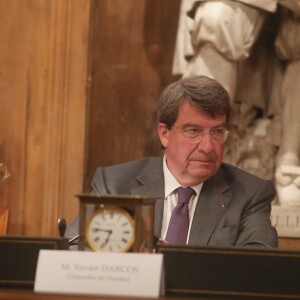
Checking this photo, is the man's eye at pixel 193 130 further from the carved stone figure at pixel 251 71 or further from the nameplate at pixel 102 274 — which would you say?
the carved stone figure at pixel 251 71

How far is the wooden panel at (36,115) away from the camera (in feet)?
11.7

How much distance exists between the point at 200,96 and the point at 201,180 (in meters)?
0.23

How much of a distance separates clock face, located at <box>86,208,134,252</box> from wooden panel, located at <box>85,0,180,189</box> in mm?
1982

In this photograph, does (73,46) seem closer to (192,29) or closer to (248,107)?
(192,29)

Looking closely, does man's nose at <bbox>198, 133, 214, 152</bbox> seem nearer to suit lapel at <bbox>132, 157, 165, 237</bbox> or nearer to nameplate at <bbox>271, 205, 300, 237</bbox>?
suit lapel at <bbox>132, 157, 165, 237</bbox>

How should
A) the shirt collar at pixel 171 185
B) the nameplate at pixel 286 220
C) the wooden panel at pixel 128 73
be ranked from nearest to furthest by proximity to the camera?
1. the shirt collar at pixel 171 185
2. the nameplate at pixel 286 220
3. the wooden panel at pixel 128 73

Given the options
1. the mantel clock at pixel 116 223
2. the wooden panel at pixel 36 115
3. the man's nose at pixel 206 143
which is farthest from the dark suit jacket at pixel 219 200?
the wooden panel at pixel 36 115

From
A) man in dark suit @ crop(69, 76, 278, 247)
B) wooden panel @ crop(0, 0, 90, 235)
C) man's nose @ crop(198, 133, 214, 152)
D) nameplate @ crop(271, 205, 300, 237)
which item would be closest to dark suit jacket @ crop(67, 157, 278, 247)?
man in dark suit @ crop(69, 76, 278, 247)

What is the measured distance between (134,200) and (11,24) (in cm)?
200

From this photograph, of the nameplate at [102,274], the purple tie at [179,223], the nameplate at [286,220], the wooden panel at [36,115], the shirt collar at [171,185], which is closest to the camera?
the nameplate at [102,274]

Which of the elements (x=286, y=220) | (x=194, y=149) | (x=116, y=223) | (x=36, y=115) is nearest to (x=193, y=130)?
(x=194, y=149)

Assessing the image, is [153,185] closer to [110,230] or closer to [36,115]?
[110,230]

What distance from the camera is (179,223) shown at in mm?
2359

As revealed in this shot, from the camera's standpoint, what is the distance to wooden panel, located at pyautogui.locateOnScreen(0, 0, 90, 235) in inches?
140
